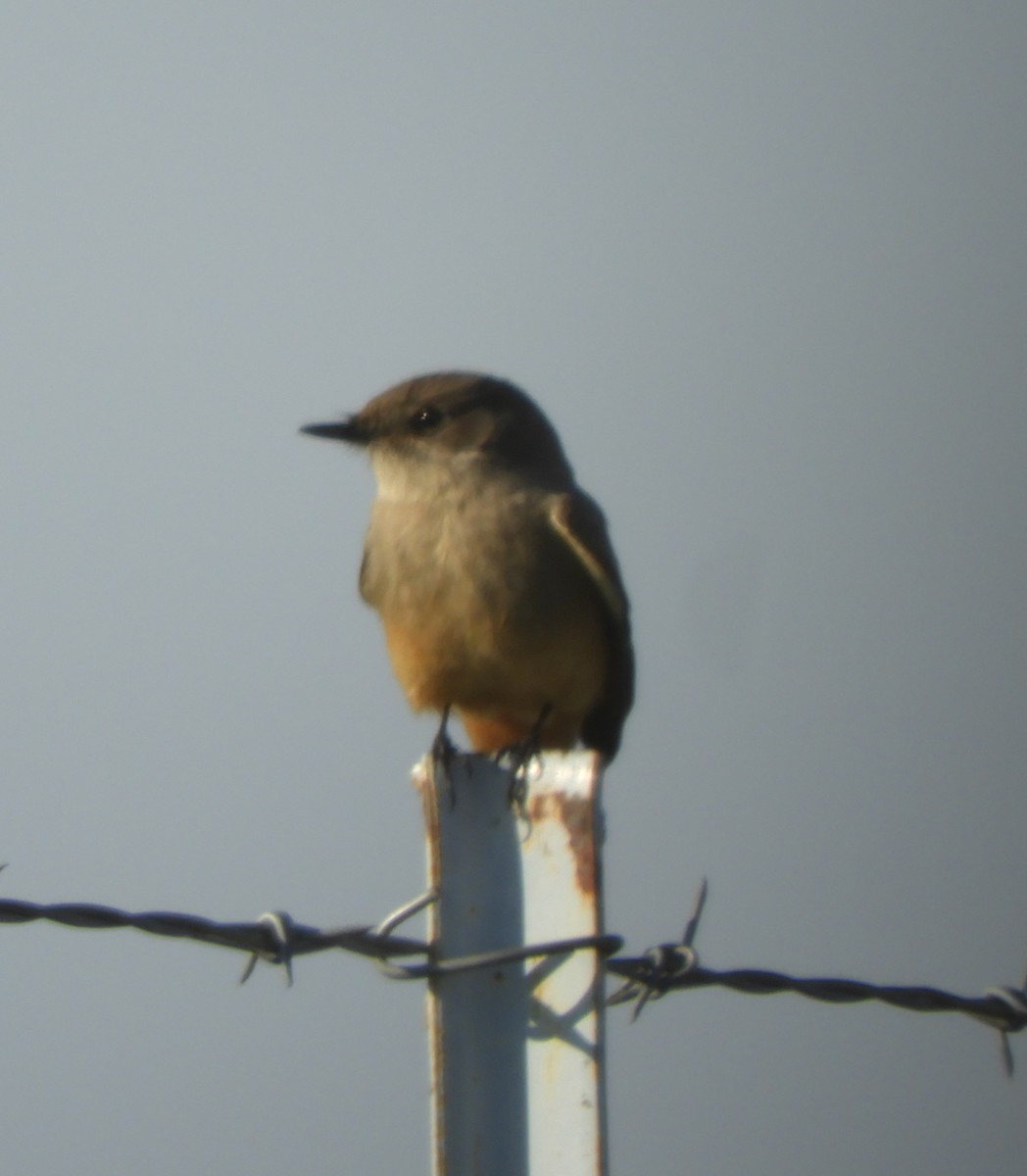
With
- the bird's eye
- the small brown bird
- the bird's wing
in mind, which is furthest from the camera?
the bird's eye

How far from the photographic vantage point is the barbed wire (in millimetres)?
3174

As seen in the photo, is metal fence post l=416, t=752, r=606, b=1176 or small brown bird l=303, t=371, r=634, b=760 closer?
metal fence post l=416, t=752, r=606, b=1176

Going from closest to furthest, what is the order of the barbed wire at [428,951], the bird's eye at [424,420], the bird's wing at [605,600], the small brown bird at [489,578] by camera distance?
1. the barbed wire at [428,951]
2. the small brown bird at [489,578]
3. the bird's wing at [605,600]
4. the bird's eye at [424,420]

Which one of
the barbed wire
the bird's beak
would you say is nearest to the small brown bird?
the bird's beak

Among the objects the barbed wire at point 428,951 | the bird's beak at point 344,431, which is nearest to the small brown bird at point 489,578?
the bird's beak at point 344,431

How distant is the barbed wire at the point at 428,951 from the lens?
3.17 meters

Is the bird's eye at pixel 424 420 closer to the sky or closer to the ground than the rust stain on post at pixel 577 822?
closer to the sky

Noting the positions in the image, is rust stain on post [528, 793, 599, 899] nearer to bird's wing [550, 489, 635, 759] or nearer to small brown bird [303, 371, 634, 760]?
small brown bird [303, 371, 634, 760]

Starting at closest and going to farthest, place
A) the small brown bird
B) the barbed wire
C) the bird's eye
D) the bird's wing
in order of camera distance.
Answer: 1. the barbed wire
2. the small brown bird
3. the bird's wing
4. the bird's eye

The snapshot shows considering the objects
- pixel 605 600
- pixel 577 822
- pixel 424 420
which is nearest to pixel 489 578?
pixel 605 600

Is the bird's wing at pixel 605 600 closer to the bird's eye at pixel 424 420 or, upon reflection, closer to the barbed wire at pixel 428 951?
the bird's eye at pixel 424 420

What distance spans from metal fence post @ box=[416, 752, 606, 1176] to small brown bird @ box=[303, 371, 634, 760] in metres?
2.34

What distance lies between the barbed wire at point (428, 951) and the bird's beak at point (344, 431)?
3.66 meters

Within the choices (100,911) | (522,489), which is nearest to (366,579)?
(522,489)
